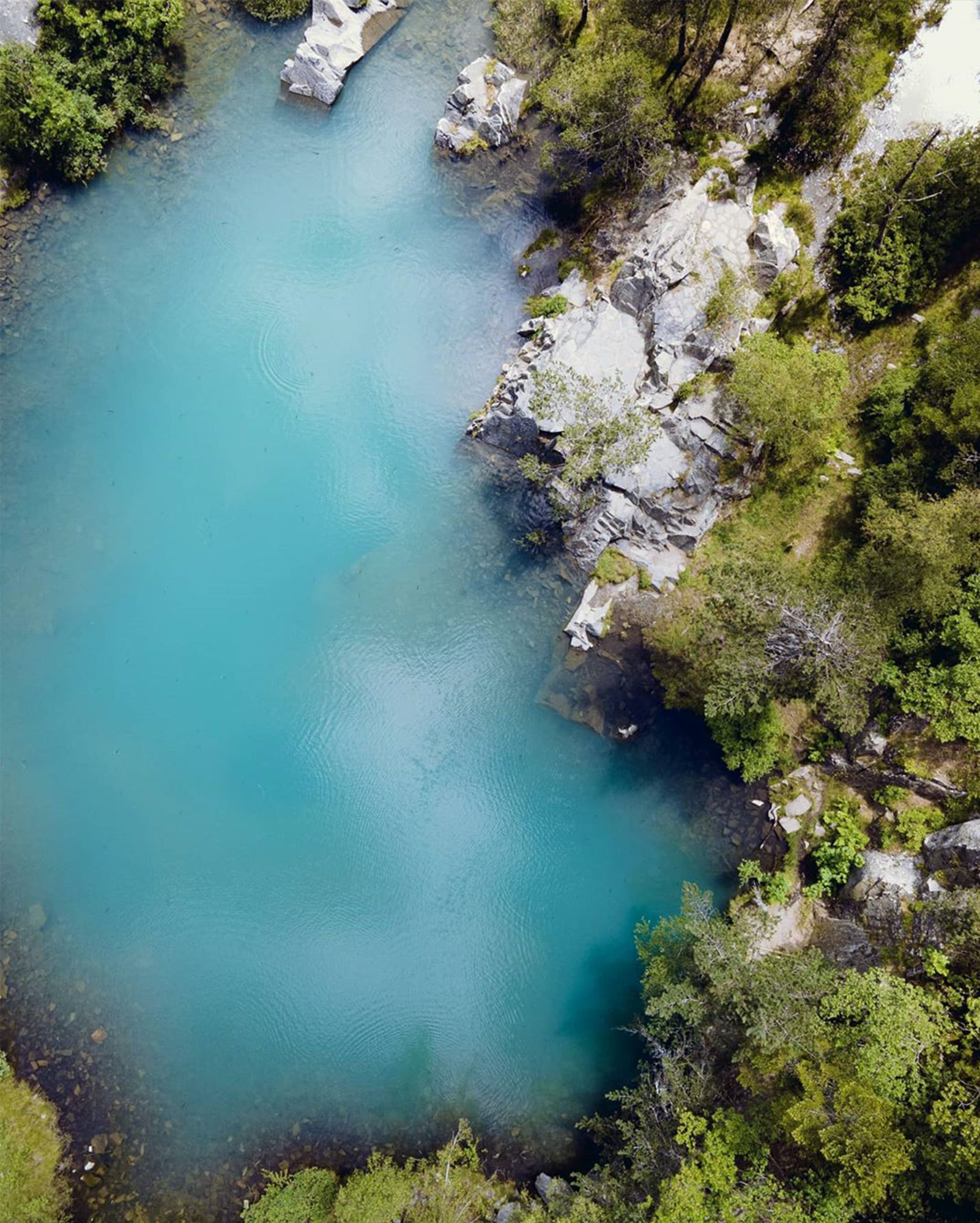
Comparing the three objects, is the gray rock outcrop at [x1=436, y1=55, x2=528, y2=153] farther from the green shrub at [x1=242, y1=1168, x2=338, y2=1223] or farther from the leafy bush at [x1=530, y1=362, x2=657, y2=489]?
the green shrub at [x1=242, y1=1168, x2=338, y2=1223]

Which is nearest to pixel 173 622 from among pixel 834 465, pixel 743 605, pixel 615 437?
pixel 615 437

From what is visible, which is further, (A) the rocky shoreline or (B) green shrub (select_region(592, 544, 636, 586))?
(B) green shrub (select_region(592, 544, 636, 586))

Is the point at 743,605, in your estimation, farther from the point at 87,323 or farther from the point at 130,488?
the point at 87,323

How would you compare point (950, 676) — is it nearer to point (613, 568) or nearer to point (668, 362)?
point (613, 568)

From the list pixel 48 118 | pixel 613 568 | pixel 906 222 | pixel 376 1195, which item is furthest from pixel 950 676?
pixel 48 118

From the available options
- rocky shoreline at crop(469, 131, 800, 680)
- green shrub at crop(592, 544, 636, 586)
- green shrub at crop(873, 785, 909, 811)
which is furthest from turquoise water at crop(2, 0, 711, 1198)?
green shrub at crop(873, 785, 909, 811)
